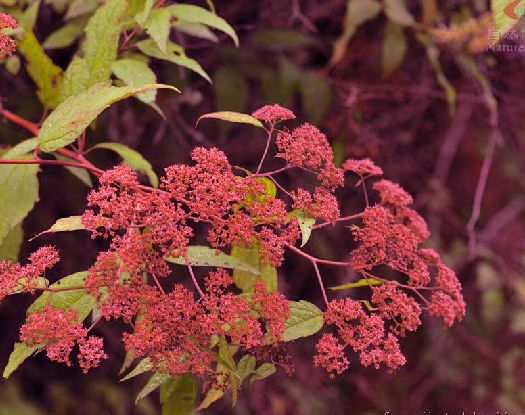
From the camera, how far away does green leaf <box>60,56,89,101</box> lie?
1.47m

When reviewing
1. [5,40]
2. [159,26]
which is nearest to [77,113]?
[5,40]

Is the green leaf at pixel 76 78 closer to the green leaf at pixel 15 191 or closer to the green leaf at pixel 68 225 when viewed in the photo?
the green leaf at pixel 15 191

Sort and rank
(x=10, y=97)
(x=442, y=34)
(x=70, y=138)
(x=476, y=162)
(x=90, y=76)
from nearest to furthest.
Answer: (x=70, y=138), (x=90, y=76), (x=10, y=97), (x=442, y=34), (x=476, y=162)

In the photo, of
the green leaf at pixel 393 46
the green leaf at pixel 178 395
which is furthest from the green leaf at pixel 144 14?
the green leaf at pixel 393 46

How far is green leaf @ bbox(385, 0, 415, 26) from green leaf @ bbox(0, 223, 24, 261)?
1.46 m

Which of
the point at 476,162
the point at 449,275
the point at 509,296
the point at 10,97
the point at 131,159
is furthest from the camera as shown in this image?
the point at 476,162

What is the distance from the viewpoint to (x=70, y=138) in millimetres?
1185

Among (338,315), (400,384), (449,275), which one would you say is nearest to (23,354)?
(338,315)

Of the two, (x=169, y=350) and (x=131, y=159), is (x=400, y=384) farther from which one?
(x=169, y=350)

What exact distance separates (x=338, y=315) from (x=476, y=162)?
9.45ft

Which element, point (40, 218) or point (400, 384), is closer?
point (40, 218)

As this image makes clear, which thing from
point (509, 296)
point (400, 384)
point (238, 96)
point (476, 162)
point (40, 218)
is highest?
point (238, 96)

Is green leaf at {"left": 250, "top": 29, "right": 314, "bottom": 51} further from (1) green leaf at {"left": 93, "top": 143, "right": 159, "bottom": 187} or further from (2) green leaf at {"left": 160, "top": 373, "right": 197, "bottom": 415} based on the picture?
(2) green leaf at {"left": 160, "top": 373, "right": 197, "bottom": 415}

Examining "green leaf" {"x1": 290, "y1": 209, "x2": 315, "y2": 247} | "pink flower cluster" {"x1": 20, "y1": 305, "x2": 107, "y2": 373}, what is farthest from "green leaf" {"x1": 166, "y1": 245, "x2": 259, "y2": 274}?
"pink flower cluster" {"x1": 20, "y1": 305, "x2": 107, "y2": 373}
